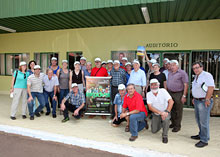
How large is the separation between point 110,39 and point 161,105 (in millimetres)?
4932

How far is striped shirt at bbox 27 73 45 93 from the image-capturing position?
206 inches

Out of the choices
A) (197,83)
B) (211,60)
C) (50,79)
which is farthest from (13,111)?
(211,60)

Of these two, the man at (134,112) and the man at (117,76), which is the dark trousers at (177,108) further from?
the man at (117,76)

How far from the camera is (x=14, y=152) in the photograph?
10.9ft

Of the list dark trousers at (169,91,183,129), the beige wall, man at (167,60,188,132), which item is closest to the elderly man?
man at (167,60,188,132)

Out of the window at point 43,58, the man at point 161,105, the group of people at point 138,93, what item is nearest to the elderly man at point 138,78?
the group of people at point 138,93

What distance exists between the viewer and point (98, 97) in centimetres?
536

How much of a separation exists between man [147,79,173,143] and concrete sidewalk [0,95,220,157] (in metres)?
0.37

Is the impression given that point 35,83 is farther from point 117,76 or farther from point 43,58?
point 43,58

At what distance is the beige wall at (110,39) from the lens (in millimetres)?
6727

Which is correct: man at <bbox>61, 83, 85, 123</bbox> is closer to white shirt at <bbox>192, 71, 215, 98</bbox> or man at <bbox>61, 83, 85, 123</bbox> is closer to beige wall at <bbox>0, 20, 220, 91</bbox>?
white shirt at <bbox>192, 71, 215, 98</bbox>

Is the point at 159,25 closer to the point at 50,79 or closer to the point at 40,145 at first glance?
the point at 50,79

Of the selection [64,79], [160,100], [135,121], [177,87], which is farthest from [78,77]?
[177,87]

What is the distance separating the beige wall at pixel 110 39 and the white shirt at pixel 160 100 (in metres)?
3.89
